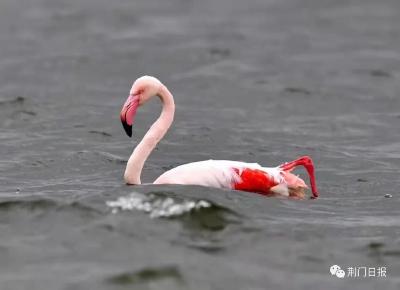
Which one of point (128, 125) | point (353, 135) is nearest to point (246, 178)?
point (128, 125)

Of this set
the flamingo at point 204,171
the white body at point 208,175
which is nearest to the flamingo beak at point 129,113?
the flamingo at point 204,171

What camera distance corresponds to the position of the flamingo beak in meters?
10.0

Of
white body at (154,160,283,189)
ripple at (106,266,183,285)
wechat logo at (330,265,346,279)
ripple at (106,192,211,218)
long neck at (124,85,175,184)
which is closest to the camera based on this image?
ripple at (106,266,183,285)

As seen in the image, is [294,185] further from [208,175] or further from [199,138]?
[199,138]

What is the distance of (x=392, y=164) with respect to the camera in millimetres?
12672

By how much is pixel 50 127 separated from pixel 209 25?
711 cm

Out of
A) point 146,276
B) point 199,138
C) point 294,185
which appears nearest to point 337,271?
point 146,276

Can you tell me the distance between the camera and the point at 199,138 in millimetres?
Answer: 13930

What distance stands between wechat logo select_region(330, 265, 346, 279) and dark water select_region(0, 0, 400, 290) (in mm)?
82

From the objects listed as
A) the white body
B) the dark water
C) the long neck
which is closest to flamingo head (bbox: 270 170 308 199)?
the dark water

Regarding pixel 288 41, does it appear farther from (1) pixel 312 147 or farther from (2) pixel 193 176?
(2) pixel 193 176

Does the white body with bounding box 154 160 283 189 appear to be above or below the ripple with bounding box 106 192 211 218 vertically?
above

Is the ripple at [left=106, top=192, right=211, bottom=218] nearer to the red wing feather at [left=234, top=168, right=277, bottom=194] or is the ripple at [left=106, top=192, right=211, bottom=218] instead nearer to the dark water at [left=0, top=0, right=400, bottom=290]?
the dark water at [left=0, top=0, right=400, bottom=290]

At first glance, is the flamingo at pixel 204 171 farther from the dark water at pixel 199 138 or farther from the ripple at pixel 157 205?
the ripple at pixel 157 205
